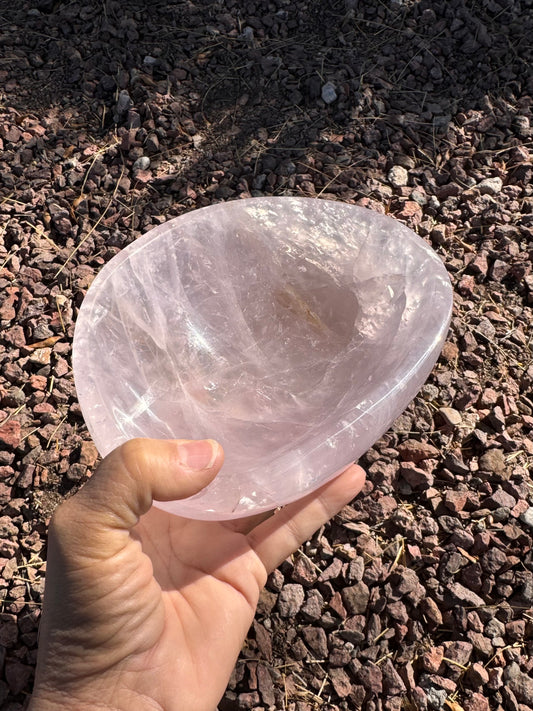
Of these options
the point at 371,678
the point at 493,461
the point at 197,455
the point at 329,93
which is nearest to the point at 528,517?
the point at 493,461

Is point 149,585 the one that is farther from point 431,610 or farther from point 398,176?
point 398,176

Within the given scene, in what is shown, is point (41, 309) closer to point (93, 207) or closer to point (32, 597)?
point (93, 207)

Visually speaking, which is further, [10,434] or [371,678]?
[10,434]

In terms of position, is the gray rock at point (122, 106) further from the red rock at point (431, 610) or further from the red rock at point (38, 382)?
the red rock at point (431, 610)

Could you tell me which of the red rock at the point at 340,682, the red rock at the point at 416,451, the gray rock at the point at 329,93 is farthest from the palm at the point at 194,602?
the gray rock at the point at 329,93

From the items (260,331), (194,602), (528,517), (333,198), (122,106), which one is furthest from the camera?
(122,106)

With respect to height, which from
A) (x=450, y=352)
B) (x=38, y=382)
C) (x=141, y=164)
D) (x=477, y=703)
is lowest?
(x=477, y=703)

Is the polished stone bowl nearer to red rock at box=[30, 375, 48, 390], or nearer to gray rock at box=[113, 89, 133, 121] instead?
red rock at box=[30, 375, 48, 390]
